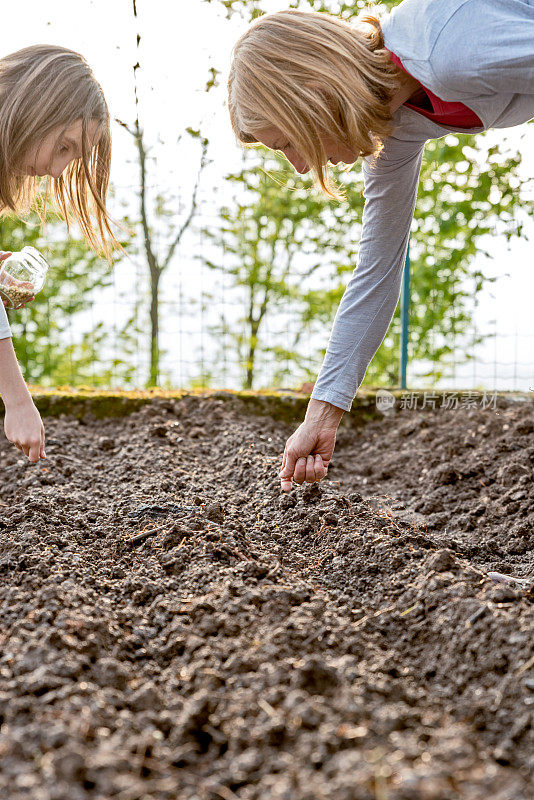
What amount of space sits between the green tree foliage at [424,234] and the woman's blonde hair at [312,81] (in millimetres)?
3128

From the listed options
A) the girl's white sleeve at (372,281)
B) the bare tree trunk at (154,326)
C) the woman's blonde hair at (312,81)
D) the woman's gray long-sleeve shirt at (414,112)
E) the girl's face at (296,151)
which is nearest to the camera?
the woman's gray long-sleeve shirt at (414,112)

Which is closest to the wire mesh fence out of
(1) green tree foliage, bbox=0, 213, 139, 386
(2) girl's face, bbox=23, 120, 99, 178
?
(1) green tree foliage, bbox=0, 213, 139, 386

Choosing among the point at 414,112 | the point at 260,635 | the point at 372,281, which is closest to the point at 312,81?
the point at 414,112

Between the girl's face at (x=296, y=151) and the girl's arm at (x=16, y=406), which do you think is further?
the girl's arm at (x=16, y=406)

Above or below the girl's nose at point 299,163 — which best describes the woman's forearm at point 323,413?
below

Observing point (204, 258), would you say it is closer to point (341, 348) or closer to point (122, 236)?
point (122, 236)

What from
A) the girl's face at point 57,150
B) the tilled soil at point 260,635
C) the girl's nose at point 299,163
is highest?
the girl's face at point 57,150

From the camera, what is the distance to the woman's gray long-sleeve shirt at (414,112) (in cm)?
162

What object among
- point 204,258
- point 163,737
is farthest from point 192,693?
point 204,258

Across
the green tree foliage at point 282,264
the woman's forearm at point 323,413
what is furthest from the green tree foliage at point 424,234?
the woman's forearm at point 323,413

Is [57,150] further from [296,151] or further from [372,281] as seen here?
[372,281]

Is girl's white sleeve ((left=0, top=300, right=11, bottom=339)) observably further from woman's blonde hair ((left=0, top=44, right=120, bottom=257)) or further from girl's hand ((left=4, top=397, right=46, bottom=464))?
woman's blonde hair ((left=0, top=44, right=120, bottom=257))

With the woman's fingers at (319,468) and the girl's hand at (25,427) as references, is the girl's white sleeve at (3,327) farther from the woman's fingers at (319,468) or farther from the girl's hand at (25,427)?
the woman's fingers at (319,468)

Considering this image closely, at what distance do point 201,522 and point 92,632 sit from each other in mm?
687
